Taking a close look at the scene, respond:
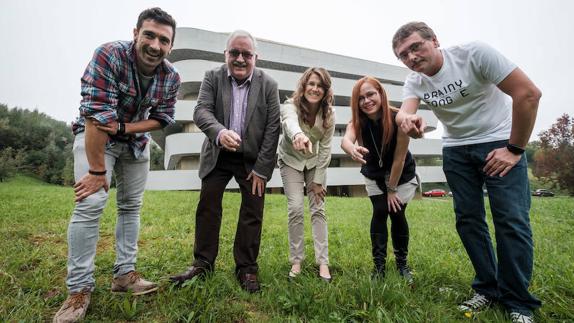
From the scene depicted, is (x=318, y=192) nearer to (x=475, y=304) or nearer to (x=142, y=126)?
(x=475, y=304)

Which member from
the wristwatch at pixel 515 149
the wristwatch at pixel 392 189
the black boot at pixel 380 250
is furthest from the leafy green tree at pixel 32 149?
the wristwatch at pixel 515 149

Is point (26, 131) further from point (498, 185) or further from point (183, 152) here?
point (498, 185)

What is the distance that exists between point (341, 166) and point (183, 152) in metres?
14.4

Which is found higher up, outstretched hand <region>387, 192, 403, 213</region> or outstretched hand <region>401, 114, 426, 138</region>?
outstretched hand <region>401, 114, 426, 138</region>

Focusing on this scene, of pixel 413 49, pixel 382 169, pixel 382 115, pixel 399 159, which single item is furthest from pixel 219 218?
pixel 413 49

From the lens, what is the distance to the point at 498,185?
2076 mm

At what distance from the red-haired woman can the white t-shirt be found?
583 millimetres

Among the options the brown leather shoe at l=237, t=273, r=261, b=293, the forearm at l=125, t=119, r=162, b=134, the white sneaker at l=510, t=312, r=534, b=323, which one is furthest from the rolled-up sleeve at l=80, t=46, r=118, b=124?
the white sneaker at l=510, t=312, r=534, b=323

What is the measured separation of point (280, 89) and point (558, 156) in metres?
29.6

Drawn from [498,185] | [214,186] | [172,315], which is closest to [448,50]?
[498,185]

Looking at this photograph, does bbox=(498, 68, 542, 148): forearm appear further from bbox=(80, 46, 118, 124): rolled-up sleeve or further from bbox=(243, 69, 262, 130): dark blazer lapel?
bbox=(80, 46, 118, 124): rolled-up sleeve

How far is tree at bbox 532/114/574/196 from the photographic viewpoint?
29297mm

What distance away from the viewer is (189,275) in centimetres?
245

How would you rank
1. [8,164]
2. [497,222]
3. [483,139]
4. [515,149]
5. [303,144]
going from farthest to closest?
[8,164]
[303,144]
[483,139]
[497,222]
[515,149]
